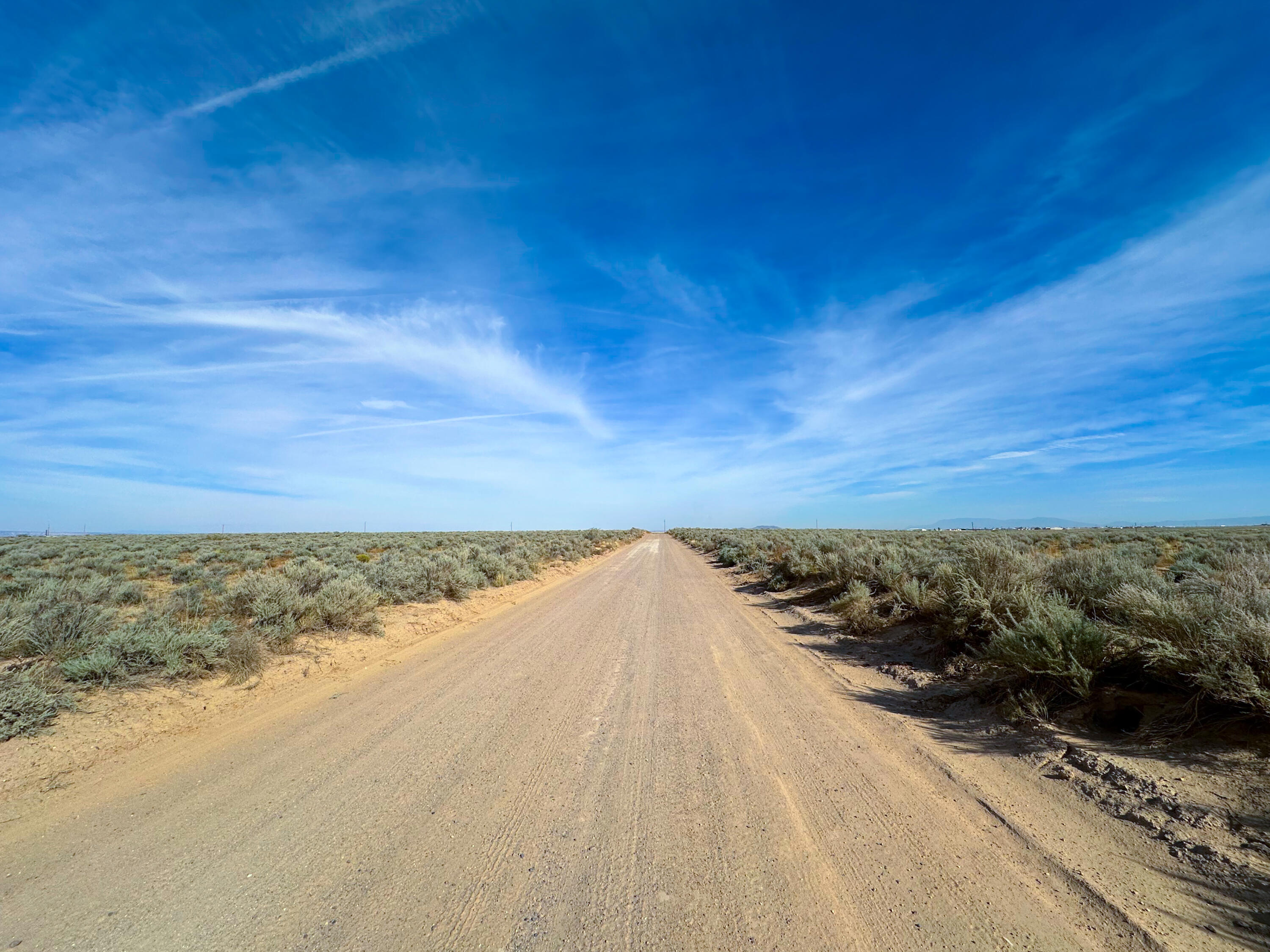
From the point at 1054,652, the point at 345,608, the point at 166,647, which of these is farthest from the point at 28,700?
the point at 1054,652

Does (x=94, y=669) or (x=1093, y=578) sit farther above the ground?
(x=1093, y=578)

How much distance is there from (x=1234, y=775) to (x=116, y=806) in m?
8.05

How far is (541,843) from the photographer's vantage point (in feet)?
10.9

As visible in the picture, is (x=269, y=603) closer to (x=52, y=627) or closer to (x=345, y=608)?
(x=345, y=608)

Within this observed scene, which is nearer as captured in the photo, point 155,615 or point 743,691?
point 743,691

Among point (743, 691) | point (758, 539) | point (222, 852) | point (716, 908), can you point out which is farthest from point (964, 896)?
point (758, 539)

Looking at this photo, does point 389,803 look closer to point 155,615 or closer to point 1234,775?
point 1234,775

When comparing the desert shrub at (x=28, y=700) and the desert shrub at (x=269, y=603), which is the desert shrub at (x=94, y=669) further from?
the desert shrub at (x=269, y=603)

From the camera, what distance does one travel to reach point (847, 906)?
277 cm

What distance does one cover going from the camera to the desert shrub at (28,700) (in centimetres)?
475

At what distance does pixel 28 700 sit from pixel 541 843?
542 centimetres

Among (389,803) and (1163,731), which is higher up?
(1163,731)

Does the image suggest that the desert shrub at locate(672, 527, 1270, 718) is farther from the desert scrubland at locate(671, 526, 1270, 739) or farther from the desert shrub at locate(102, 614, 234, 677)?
Result: the desert shrub at locate(102, 614, 234, 677)

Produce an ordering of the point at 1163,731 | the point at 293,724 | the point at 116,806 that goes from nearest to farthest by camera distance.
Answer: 1. the point at 116,806
2. the point at 1163,731
3. the point at 293,724
